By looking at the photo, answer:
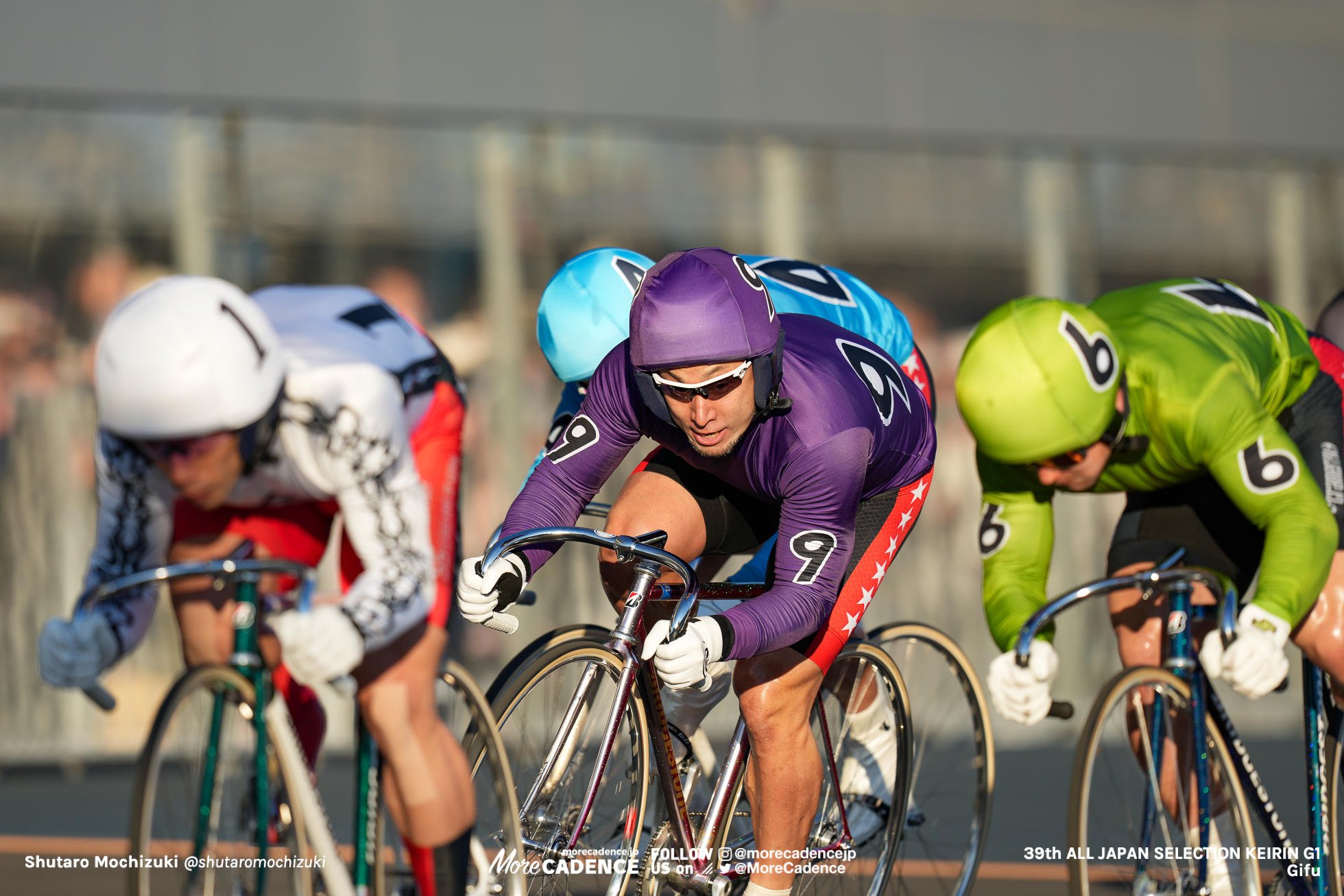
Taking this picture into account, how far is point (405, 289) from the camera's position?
9078 millimetres

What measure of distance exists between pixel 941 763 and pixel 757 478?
5.15 ft

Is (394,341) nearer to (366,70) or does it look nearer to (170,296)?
(170,296)

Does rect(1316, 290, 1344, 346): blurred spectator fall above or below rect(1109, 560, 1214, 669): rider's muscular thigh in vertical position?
above

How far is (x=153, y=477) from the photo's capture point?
11.0 ft

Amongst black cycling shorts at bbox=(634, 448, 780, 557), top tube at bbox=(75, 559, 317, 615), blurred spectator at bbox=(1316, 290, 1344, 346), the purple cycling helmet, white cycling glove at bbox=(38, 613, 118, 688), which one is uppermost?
blurred spectator at bbox=(1316, 290, 1344, 346)

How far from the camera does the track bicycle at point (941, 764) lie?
470cm

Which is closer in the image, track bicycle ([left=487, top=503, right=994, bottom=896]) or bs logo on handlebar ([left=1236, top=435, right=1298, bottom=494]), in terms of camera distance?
bs logo on handlebar ([left=1236, top=435, right=1298, bottom=494])

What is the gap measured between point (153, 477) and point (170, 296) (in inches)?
19.8

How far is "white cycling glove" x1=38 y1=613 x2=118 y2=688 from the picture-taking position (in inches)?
123

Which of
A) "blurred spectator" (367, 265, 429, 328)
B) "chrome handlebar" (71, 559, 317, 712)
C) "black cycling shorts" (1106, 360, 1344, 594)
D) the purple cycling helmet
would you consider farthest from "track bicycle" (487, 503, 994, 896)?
"blurred spectator" (367, 265, 429, 328)

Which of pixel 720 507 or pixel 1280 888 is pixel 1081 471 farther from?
pixel 1280 888

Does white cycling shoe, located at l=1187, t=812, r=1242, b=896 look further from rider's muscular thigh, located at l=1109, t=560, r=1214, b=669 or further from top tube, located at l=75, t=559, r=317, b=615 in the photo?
top tube, located at l=75, t=559, r=317, b=615

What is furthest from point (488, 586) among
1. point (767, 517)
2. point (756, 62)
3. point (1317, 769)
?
point (756, 62)

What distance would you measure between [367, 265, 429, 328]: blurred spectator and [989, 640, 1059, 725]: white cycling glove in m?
6.00
